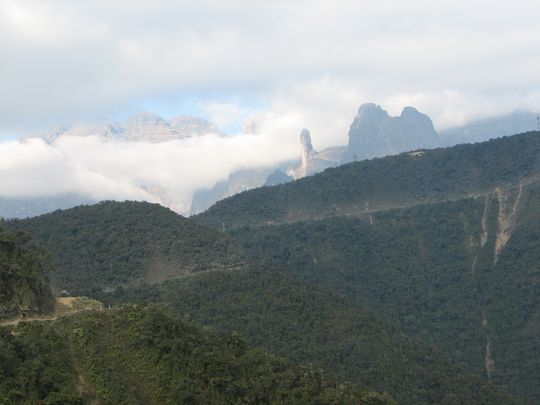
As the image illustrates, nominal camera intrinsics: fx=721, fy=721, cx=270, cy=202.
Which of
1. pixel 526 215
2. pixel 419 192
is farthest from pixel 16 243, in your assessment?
pixel 419 192

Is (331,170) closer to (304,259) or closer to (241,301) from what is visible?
(304,259)

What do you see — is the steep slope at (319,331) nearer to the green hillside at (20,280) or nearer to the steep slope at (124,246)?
the steep slope at (124,246)

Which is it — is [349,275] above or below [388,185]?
below

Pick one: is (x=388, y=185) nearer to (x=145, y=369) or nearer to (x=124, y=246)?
(x=124, y=246)

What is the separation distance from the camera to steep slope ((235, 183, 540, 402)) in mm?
89625

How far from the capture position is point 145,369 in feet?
135

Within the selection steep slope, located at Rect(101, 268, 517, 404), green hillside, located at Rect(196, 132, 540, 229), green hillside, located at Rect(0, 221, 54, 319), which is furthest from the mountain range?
green hillside, located at Rect(0, 221, 54, 319)

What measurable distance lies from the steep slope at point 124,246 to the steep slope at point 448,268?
29.3 ft

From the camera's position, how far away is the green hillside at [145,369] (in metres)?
36.7

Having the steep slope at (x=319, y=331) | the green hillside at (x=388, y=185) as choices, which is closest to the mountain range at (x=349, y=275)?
the steep slope at (x=319, y=331)

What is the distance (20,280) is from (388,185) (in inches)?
3766

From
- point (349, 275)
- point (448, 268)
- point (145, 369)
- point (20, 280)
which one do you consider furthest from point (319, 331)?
point (448, 268)

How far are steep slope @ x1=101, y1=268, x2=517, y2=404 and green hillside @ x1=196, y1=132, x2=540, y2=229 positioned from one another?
5357 centimetres

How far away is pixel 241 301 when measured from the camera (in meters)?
68.9
